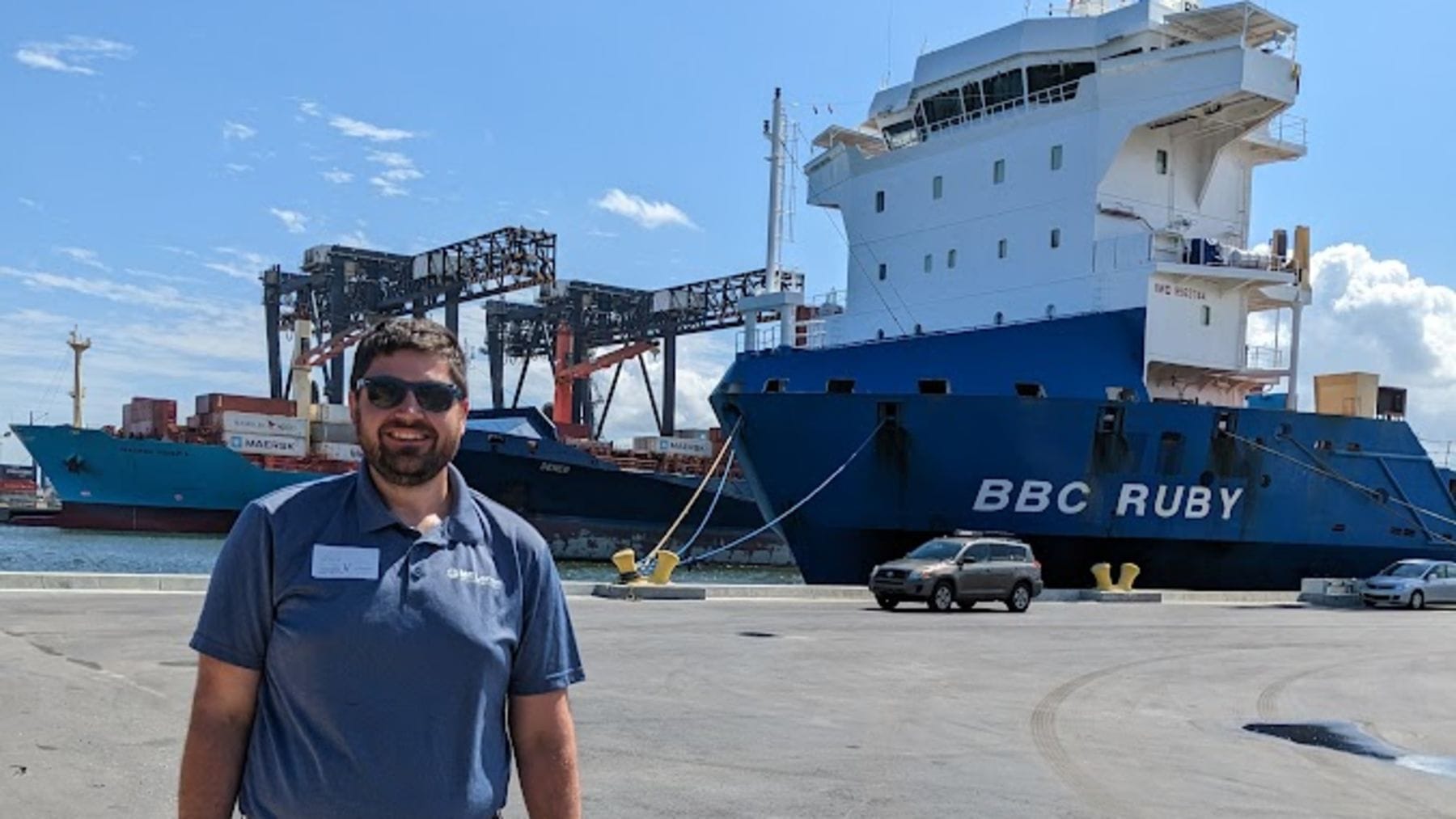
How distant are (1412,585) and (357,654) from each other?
2544cm

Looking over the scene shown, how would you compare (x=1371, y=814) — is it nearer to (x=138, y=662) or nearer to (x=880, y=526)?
(x=138, y=662)

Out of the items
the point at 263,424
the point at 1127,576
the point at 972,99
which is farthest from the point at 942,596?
the point at 263,424

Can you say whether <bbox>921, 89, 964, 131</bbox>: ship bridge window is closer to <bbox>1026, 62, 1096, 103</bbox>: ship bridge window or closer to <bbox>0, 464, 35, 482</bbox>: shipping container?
<bbox>1026, 62, 1096, 103</bbox>: ship bridge window

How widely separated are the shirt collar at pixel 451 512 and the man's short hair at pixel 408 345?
0.61 feet

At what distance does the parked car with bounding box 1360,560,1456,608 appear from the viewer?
79.6ft

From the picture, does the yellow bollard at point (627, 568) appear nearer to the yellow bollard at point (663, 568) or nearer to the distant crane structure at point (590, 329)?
the yellow bollard at point (663, 568)

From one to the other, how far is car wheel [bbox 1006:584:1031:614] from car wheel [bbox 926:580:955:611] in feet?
3.23

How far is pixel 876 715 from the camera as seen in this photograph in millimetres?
9328

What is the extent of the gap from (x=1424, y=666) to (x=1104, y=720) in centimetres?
679

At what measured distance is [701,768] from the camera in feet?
23.1

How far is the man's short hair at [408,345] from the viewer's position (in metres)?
2.73

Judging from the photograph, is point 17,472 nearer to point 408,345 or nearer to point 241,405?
point 241,405

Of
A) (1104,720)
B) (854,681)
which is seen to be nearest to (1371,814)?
(1104,720)

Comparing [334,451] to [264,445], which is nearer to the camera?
[264,445]
